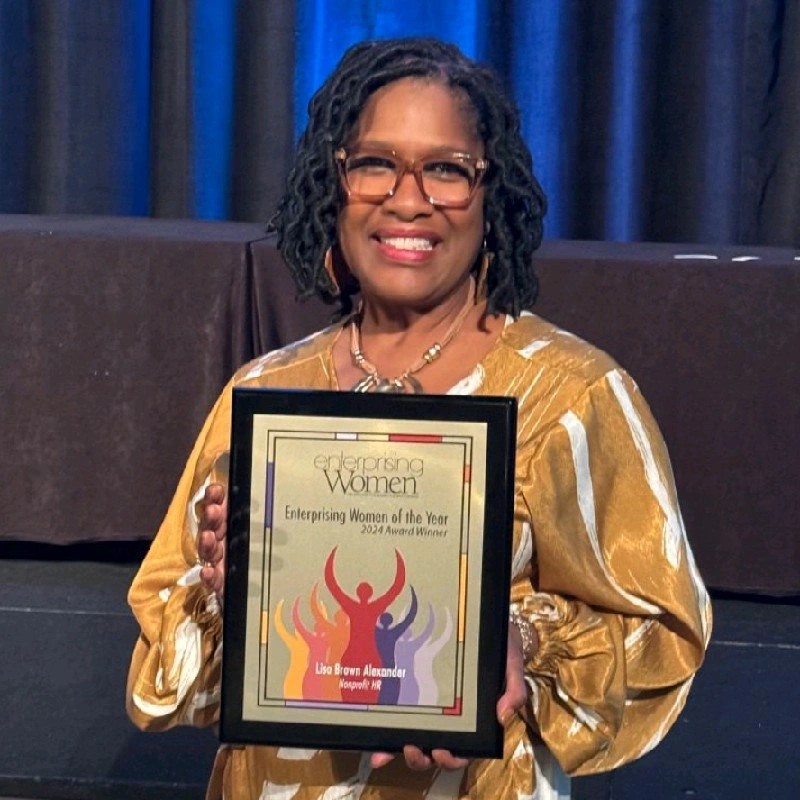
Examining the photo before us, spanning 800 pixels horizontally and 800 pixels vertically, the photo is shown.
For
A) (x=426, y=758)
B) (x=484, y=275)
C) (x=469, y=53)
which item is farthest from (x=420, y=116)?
(x=469, y=53)

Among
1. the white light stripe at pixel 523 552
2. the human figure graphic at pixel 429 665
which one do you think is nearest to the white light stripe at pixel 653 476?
the white light stripe at pixel 523 552

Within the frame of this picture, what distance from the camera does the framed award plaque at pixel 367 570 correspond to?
1072 millimetres

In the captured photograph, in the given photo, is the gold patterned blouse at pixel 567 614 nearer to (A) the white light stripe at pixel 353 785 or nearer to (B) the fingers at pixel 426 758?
(A) the white light stripe at pixel 353 785

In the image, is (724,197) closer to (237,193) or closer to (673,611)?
(237,193)

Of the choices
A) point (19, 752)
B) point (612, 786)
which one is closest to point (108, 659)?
point (19, 752)

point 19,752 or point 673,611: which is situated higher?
point 673,611

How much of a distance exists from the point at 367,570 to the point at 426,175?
1.11 ft

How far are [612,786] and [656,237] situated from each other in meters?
1.99

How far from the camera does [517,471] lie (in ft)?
3.88

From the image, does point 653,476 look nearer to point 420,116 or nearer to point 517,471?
point 517,471

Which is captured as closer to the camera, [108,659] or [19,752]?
[19,752]

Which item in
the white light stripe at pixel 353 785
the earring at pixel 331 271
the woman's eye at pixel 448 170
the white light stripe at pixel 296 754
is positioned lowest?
the white light stripe at pixel 353 785

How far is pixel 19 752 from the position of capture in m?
2.20

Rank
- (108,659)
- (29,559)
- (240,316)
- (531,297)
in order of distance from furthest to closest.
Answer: (29,559) → (240,316) → (108,659) → (531,297)
